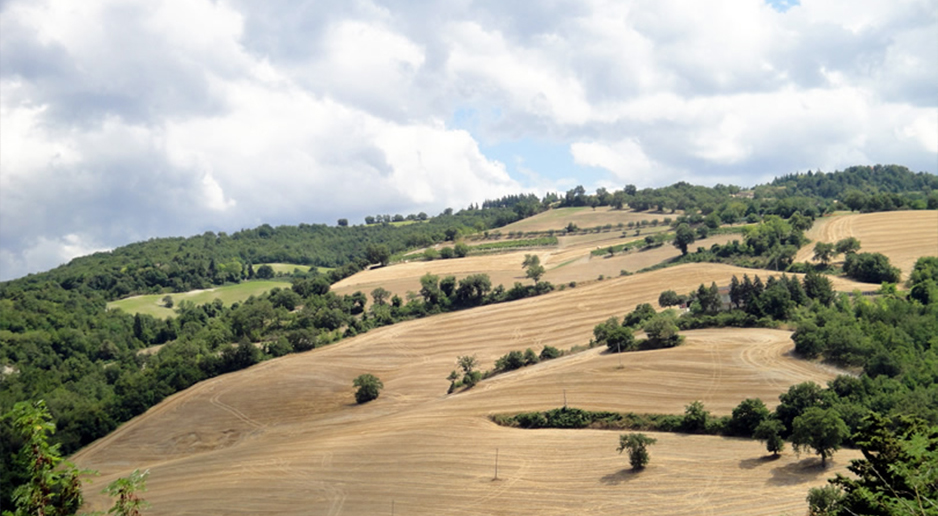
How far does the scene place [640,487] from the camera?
2356 inches

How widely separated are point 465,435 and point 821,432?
3465 cm

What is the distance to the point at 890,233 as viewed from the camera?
147m

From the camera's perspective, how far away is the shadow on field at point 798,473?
56.2 meters

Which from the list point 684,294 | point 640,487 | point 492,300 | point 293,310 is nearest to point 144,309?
point 293,310

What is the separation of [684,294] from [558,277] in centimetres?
3257

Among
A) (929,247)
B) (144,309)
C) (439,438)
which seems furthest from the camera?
(144,309)

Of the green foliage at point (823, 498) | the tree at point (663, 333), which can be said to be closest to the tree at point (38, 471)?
the green foliage at point (823, 498)

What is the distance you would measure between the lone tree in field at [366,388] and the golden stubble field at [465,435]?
168cm

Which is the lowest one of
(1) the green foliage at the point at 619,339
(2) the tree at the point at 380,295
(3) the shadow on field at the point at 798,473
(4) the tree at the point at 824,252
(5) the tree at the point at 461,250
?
(3) the shadow on field at the point at 798,473

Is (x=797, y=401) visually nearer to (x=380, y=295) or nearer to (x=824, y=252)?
(x=824, y=252)

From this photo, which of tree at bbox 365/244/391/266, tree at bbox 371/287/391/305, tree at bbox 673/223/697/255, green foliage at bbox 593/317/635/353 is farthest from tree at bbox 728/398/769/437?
tree at bbox 365/244/391/266

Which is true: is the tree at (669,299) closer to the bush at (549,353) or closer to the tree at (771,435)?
the bush at (549,353)

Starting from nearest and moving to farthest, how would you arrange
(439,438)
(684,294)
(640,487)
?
(640,487), (439,438), (684,294)

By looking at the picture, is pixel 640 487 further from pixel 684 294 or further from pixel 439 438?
pixel 684 294
